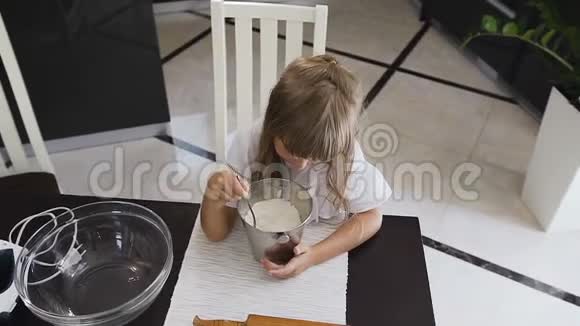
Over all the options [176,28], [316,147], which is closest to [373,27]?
[176,28]

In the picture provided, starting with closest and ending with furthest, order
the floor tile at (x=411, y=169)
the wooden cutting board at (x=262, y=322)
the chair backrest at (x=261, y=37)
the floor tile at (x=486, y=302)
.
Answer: the wooden cutting board at (x=262, y=322) < the chair backrest at (x=261, y=37) < the floor tile at (x=486, y=302) < the floor tile at (x=411, y=169)

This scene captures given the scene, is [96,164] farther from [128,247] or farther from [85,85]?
[128,247]

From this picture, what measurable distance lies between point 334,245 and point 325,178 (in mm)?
183

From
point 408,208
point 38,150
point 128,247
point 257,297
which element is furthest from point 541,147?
point 38,150

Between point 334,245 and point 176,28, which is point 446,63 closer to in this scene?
point 176,28

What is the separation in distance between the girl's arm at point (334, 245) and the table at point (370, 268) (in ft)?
0.06

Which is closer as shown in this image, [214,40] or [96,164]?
[214,40]

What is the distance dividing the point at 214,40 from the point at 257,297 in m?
0.58

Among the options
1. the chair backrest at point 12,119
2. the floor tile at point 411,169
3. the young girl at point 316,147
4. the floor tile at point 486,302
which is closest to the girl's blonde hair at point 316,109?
the young girl at point 316,147

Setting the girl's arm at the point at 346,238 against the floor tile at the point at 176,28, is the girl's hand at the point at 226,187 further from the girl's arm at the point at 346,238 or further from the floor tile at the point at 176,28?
the floor tile at the point at 176,28

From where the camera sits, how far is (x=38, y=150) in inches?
51.8

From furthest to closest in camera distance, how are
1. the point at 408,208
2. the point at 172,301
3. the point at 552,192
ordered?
the point at 408,208 < the point at 552,192 < the point at 172,301

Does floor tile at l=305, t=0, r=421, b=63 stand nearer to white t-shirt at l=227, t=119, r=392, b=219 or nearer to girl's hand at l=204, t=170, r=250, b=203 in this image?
white t-shirt at l=227, t=119, r=392, b=219

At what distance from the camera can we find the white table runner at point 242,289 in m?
0.79
